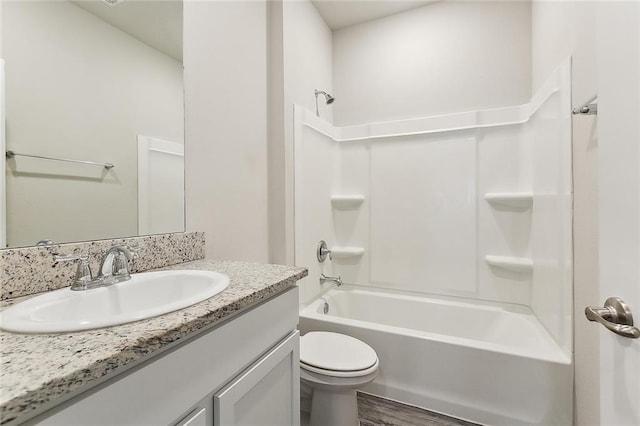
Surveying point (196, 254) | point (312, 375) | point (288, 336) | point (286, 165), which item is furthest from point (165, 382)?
point (286, 165)

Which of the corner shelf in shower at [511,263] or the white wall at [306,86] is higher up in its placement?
the white wall at [306,86]

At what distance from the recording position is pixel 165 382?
0.52 metres

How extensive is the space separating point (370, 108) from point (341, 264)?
1.45 meters

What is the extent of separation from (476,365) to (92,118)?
201 cm

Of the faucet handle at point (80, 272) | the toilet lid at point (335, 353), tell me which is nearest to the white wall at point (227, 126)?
the faucet handle at point (80, 272)

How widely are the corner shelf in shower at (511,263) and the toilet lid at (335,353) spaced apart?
1.19 metres

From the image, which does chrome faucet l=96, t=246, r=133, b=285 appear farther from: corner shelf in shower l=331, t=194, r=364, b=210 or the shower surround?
corner shelf in shower l=331, t=194, r=364, b=210

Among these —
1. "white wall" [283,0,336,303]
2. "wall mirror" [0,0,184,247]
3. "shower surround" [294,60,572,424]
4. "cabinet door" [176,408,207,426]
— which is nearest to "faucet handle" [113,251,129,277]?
"wall mirror" [0,0,184,247]

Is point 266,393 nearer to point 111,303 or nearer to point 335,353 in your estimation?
point 111,303

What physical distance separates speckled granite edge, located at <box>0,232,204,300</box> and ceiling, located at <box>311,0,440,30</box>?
2.26m

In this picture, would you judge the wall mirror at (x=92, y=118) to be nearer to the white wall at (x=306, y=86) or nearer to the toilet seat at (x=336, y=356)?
the white wall at (x=306, y=86)

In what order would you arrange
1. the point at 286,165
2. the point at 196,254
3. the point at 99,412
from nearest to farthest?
the point at 99,412
the point at 196,254
the point at 286,165

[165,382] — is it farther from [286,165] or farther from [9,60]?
[286,165]

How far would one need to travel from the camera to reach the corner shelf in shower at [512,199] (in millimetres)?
1869
